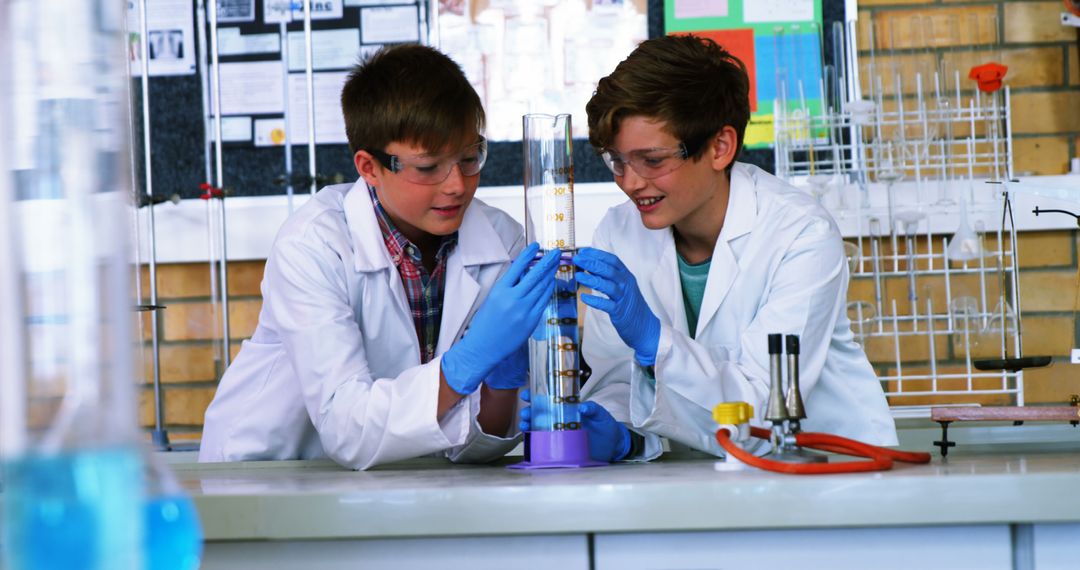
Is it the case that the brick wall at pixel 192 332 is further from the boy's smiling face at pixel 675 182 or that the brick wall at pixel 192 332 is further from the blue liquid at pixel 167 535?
the blue liquid at pixel 167 535

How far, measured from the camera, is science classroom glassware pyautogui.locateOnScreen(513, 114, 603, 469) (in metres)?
1.36

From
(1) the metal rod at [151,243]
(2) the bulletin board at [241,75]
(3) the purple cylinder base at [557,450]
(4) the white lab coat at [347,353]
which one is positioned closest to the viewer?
(3) the purple cylinder base at [557,450]

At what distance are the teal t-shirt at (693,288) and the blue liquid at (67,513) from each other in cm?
148

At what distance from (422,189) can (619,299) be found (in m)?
0.42

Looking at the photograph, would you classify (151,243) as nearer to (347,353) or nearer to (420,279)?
(420,279)

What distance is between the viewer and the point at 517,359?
1.61m

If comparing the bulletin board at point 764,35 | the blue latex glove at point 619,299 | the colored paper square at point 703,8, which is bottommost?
the blue latex glove at point 619,299

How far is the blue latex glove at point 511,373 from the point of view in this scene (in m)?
1.60

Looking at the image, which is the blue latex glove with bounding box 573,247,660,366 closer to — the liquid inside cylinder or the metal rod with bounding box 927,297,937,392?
the liquid inside cylinder

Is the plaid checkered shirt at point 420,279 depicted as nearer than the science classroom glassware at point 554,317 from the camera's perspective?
No

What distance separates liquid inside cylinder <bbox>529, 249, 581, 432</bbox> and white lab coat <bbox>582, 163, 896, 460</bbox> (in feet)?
0.49

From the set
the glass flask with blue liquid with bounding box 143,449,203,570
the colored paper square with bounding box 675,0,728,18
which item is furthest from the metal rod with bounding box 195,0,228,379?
the glass flask with blue liquid with bounding box 143,449,203,570

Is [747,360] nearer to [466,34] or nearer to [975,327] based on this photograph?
[975,327]

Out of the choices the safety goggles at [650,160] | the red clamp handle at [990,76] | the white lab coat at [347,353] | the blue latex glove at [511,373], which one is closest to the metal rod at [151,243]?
the white lab coat at [347,353]
